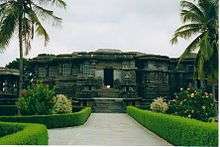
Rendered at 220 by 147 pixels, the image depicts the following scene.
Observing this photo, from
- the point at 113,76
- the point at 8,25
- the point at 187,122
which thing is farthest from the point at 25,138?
the point at 113,76

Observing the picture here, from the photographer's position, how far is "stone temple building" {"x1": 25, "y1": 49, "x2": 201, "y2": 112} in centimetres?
4731

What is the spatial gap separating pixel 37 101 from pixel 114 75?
73.9 ft

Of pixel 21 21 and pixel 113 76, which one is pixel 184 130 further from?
pixel 113 76

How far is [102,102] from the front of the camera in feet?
145

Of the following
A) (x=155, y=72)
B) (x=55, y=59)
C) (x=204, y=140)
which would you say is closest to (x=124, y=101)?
(x=155, y=72)

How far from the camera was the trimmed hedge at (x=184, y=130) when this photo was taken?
37.9 feet

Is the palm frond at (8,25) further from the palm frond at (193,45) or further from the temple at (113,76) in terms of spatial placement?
the temple at (113,76)

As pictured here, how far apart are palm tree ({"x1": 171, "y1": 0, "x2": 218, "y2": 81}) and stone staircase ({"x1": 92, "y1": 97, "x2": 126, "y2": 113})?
14.3 m

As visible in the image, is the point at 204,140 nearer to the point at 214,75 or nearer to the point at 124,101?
the point at 214,75

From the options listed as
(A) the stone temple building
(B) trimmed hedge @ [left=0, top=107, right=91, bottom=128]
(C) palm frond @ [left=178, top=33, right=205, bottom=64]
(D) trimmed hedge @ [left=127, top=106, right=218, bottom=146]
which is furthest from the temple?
(D) trimmed hedge @ [left=127, top=106, right=218, bottom=146]

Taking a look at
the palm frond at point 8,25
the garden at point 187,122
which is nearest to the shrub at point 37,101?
the palm frond at point 8,25

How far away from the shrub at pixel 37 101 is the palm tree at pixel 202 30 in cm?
889

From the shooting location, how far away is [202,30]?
30.0 metres

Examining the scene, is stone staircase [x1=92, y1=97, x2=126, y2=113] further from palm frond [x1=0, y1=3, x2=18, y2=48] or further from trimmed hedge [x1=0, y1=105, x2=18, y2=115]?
palm frond [x1=0, y1=3, x2=18, y2=48]
